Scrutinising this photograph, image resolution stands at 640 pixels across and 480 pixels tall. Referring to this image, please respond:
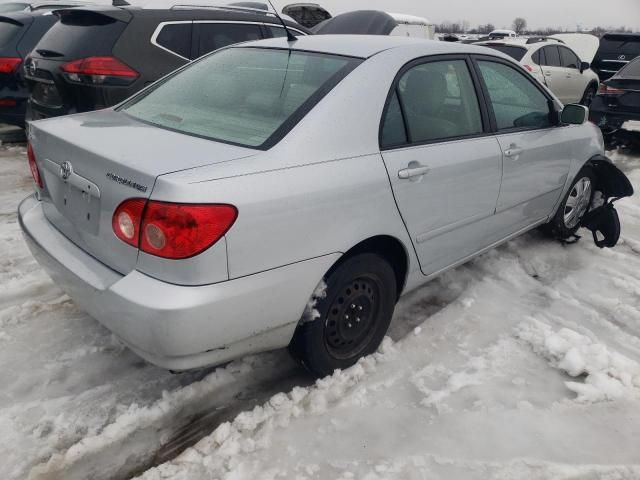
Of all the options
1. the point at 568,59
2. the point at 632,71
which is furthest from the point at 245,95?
the point at 568,59

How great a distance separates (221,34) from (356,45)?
3.19m

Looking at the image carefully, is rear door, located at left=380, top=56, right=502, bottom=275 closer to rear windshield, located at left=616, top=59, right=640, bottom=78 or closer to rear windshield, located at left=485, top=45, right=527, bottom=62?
rear windshield, located at left=616, top=59, right=640, bottom=78

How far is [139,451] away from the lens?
210cm

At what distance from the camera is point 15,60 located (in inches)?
239

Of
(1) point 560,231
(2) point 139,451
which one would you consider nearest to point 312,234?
(2) point 139,451

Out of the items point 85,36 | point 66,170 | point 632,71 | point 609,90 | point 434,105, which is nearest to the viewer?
point 66,170

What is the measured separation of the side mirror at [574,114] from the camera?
345cm

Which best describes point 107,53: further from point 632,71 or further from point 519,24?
point 519,24

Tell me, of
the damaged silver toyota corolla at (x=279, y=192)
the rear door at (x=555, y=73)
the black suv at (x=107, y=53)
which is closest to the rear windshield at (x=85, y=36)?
the black suv at (x=107, y=53)

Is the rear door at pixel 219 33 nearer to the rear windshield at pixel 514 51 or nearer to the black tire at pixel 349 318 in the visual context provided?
the black tire at pixel 349 318

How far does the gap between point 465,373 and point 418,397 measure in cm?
→ 32

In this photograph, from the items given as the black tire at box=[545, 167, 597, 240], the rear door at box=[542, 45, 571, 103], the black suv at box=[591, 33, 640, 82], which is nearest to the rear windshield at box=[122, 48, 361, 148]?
the black tire at box=[545, 167, 597, 240]

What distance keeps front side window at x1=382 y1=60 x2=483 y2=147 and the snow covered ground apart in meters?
1.08

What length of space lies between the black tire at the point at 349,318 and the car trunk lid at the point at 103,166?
715mm
